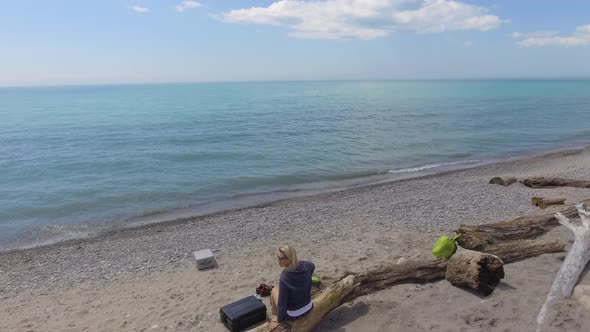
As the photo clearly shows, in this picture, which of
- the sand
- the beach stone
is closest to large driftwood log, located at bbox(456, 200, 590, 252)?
the sand

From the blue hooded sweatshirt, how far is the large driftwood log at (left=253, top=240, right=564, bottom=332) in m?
0.25

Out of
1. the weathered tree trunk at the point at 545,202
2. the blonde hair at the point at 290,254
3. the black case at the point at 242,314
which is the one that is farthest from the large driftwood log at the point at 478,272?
the weathered tree trunk at the point at 545,202

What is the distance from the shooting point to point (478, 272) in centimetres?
694

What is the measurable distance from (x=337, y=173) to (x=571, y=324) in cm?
1808

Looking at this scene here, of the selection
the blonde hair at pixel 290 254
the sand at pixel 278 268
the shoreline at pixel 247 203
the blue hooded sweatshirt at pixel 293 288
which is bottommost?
the shoreline at pixel 247 203

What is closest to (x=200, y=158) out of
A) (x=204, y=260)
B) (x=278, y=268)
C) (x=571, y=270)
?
(x=204, y=260)

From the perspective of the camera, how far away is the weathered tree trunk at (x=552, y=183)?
51.4 feet

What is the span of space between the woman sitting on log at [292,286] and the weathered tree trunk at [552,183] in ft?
48.0

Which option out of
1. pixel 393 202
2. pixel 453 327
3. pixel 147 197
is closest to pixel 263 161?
pixel 147 197

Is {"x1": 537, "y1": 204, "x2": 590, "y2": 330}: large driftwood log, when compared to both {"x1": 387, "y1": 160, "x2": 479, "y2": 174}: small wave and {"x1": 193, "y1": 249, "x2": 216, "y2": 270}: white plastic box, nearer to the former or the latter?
{"x1": 193, "y1": 249, "x2": 216, "y2": 270}: white plastic box

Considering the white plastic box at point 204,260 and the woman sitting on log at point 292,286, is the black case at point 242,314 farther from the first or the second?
the white plastic box at point 204,260

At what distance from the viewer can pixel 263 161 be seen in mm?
26656

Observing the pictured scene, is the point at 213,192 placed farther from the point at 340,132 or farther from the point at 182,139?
the point at 340,132

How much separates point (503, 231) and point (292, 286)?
19.4ft
